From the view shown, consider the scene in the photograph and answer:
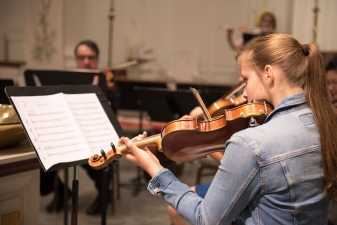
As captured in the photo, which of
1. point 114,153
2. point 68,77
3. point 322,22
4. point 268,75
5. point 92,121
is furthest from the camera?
point 322,22

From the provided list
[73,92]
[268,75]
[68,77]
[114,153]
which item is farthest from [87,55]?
[268,75]

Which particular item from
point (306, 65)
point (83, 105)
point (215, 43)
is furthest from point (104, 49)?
point (306, 65)

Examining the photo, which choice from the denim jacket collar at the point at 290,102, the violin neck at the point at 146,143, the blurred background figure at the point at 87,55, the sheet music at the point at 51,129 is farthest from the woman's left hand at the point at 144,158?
the blurred background figure at the point at 87,55

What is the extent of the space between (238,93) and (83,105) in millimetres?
1462

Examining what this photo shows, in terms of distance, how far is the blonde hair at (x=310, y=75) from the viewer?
4.46ft

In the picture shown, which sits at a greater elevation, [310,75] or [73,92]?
[310,75]

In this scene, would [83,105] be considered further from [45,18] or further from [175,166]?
[45,18]

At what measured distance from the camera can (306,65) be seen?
4.63 ft

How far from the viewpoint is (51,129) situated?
1734 mm

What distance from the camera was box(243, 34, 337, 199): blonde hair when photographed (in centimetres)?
136

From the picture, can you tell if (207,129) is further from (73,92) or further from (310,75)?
(73,92)

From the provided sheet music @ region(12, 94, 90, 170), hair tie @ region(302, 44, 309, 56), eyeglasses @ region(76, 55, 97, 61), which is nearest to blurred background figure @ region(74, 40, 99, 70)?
eyeglasses @ region(76, 55, 97, 61)

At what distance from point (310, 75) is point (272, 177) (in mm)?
346

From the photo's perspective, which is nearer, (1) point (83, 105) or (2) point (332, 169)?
(2) point (332, 169)
